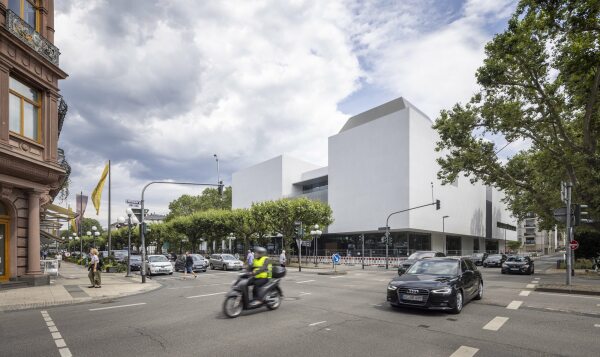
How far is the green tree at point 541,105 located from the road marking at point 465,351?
481 inches

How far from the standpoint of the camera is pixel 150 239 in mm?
78625

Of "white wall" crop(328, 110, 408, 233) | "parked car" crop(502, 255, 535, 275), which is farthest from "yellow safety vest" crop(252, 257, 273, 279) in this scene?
"white wall" crop(328, 110, 408, 233)

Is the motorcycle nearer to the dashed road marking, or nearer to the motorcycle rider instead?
the motorcycle rider

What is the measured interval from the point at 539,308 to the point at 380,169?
133 ft

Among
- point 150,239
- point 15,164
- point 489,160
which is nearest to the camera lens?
point 15,164

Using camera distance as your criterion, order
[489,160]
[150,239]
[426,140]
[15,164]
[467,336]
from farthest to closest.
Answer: [150,239] < [426,140] < [489,160] < [15,164] < [467,336]

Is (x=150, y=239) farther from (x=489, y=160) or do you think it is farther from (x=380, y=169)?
(x=489, y=160)

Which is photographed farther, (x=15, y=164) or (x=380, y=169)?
(x=380, y=169)

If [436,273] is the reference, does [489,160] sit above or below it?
above

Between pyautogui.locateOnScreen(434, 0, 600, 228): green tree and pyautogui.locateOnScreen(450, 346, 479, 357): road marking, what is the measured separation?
12.2 m

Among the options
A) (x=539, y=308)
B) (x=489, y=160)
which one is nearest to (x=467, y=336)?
(x=539, y=308)

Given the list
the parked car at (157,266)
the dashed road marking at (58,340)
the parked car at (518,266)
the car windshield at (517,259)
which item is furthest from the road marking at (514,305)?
the parked car at (157,266)

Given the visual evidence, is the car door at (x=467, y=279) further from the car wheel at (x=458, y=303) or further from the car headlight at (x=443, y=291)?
the car headlight at (x=443, y=291)

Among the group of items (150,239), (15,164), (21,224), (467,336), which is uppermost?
(15,164)
